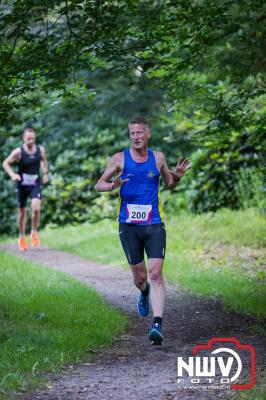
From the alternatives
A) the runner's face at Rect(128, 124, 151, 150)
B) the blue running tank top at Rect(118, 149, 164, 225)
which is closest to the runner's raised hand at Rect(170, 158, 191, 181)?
the blue running tank top at Rect(118, 149, 164, 225)

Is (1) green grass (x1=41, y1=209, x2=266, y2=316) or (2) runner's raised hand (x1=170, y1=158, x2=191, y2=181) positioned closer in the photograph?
(2) runner's raised hand (x1=170, y1=158, x2=191, y2=181)

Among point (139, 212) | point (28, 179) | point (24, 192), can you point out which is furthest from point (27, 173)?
point (139, 212)

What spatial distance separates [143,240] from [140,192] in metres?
0.56

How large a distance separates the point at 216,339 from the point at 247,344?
323 millimetres

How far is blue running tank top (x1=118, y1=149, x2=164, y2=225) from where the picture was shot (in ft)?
25.6

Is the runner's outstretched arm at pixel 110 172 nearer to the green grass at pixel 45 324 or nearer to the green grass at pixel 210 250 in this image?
the green grass at pixel 45 324

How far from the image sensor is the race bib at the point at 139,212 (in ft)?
25.7

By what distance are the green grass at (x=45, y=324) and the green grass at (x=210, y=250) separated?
1.78 metres

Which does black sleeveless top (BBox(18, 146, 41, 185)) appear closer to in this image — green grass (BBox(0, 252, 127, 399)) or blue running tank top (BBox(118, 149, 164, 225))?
green grass (BBox(0, 252, 127, 399))

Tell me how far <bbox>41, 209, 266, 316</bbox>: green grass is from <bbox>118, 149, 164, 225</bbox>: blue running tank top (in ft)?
7.21

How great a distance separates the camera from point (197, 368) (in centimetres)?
652

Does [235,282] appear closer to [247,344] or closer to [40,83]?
[247,344]

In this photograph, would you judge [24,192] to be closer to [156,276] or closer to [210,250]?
[210,250]

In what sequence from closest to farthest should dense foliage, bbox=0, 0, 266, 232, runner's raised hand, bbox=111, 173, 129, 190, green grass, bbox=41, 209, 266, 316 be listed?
1. runner's raised hand, bbox=111, 173, 129, 190
2. dense foliage, bbox=0, 0, 266, 232
3. green grass, bbox=41, 209, 266, 316
